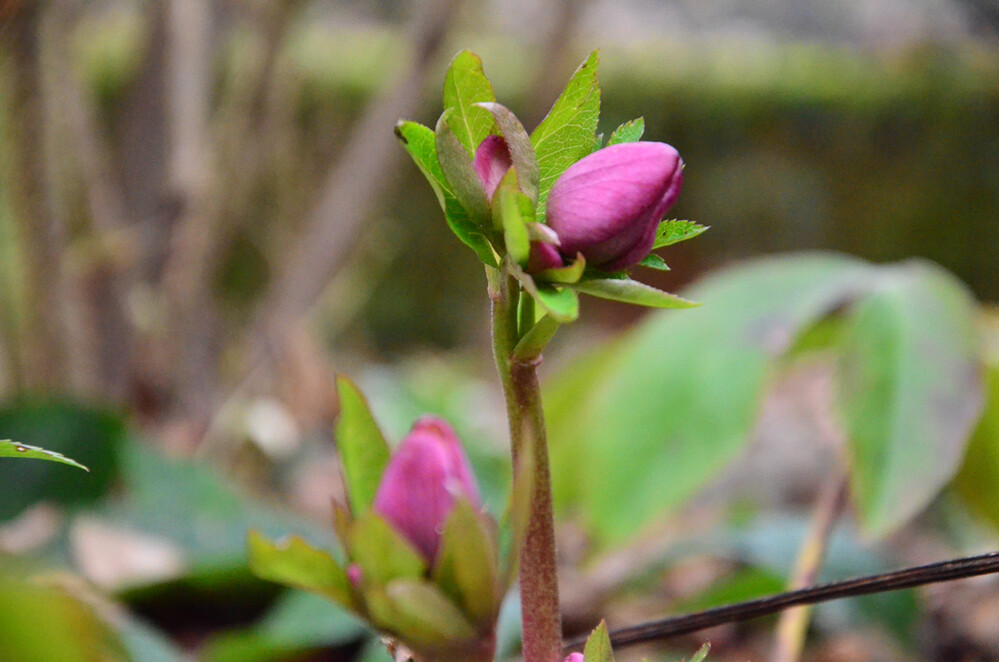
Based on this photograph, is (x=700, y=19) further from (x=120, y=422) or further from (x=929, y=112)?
(x=120, y=422)

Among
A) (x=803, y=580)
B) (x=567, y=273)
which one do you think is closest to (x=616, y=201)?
(x=567, y=273)

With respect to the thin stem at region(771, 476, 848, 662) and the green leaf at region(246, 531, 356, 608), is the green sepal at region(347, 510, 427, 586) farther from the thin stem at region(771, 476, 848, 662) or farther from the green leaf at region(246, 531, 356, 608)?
the thin stem at region(771, 476, 848, 662)

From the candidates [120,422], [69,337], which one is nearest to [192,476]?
[120,422]

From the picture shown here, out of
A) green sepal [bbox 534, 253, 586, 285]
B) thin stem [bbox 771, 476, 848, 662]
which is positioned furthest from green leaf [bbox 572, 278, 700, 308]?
thin stem [bbox 771, 476, 848, 662]

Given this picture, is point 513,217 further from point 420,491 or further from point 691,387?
point 691,387

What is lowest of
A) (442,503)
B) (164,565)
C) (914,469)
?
(164,565)

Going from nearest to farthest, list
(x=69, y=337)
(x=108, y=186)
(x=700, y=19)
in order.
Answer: (x=69, y=337) → (x=108, y=186) → (x=700, y=19)

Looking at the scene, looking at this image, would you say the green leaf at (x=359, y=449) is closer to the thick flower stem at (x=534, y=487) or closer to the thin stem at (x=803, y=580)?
the thick flower stem at (x=534, y=487)
